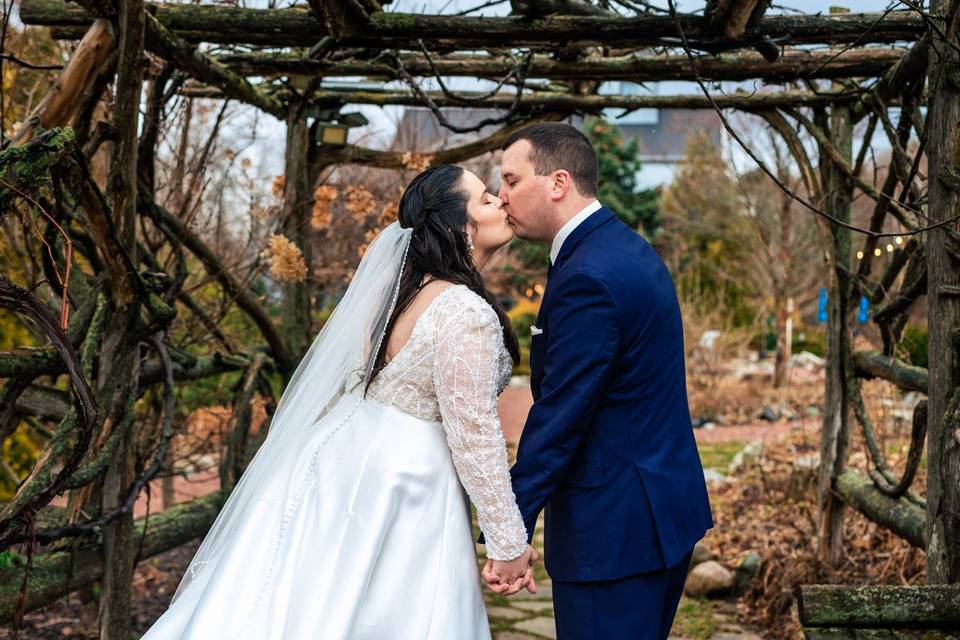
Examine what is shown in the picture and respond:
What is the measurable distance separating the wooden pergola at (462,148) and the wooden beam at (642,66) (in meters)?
0.01

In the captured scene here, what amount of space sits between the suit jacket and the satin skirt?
27 centimetres

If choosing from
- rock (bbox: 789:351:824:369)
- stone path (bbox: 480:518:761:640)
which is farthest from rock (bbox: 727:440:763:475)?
rock (bbox: 789:351:824:369)

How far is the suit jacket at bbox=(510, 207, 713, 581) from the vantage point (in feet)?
8.88

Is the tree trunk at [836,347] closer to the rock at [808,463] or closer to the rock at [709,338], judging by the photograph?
the rock at [808,463]

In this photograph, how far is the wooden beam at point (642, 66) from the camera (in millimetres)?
5012

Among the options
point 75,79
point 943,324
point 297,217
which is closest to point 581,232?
point 943,324

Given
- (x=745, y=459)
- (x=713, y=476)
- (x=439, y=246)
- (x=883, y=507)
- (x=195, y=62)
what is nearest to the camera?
(x=439, y=246)

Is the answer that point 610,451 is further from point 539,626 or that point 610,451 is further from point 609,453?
point 539,626

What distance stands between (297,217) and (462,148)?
47.4 inches

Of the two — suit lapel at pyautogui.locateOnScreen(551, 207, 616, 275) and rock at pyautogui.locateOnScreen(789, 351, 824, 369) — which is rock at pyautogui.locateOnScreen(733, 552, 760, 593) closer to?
suit lapel at pyautogui.locateOnScreen(551, 207, 616, 275)

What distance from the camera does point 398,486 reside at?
9.25 feet

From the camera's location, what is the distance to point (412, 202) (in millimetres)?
3154

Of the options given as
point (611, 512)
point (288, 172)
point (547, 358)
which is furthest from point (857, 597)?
point (288, 172)

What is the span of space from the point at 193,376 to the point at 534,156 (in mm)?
2841
